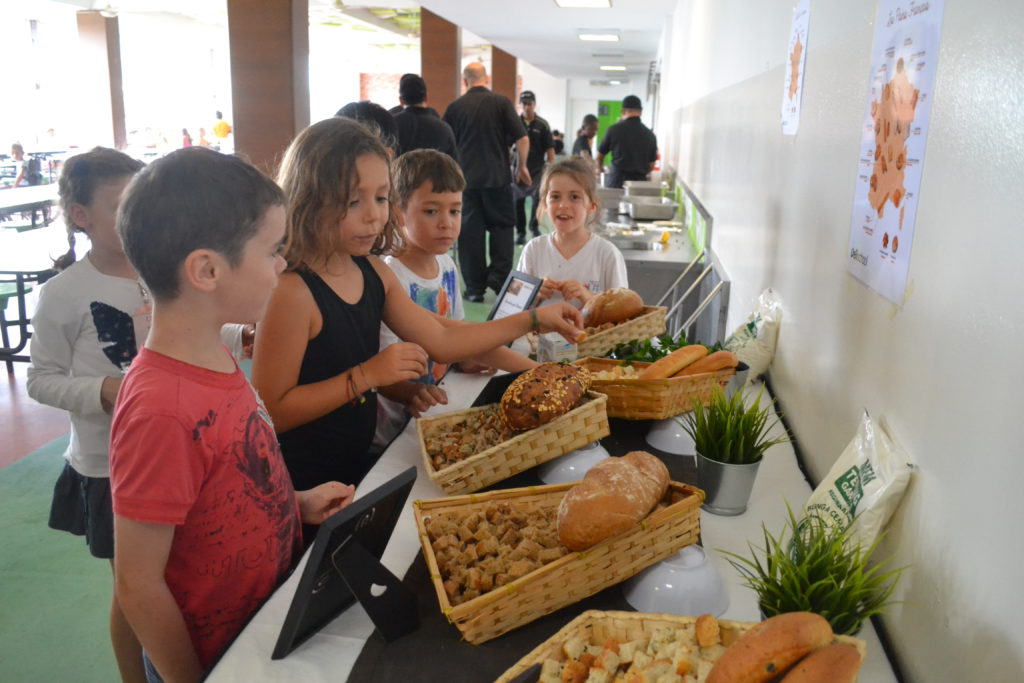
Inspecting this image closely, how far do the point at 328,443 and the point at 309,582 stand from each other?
2.46ft

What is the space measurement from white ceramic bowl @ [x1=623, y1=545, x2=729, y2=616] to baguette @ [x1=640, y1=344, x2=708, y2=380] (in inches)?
23.7

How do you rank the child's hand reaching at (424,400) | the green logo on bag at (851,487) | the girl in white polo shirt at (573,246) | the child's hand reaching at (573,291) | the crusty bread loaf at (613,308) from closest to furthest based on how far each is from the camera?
the green logo on bag at (851,487)
the child's hand reaching at (424,400)
the crusty bread loaf at (613,308)
the child's hand reaching at (573,291)
the girl in white polo shirt at (573,246)

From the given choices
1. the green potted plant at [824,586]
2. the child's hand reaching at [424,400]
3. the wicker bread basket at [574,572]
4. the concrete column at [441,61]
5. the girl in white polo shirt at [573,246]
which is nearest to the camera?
the green potted plant at [824,586]

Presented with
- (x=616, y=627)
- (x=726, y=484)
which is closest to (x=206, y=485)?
(x=616, y=627)

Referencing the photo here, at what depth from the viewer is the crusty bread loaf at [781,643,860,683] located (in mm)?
652

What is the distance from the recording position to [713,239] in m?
3.58

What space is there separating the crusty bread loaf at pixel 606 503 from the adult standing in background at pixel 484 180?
15.0 ft

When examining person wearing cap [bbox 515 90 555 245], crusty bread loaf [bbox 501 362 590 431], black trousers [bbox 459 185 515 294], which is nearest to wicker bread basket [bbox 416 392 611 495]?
crusty bread loaf [bbox 501 362 590 431]

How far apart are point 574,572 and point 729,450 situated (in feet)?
1.37

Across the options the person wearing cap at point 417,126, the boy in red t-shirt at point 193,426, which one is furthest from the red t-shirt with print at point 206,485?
the person wearing cap at point 417,126

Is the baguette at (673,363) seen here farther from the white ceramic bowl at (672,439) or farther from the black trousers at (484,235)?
the black trousers at (484,235)

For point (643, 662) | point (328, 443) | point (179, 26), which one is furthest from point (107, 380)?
point (179, 26)

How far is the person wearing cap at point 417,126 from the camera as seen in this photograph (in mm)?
5102

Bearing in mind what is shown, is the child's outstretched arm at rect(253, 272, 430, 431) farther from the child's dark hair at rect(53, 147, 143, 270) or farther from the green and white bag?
the green and white bag
